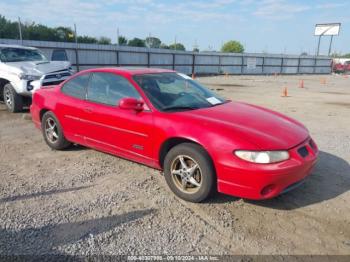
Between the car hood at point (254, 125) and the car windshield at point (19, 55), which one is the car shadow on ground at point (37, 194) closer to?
the car hood at point (254, 125)

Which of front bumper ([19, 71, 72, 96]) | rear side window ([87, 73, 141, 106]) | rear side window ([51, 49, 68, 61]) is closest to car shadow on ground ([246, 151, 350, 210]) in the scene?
rear side window ([87, 73, 141, 106])

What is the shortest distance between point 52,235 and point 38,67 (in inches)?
265

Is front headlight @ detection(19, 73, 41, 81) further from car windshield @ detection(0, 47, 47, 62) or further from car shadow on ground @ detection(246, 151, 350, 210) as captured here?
→ car shadow on ground @ detection(246, 151, 350, 210)

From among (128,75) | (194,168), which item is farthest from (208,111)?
(128,75)

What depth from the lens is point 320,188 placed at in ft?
13.5

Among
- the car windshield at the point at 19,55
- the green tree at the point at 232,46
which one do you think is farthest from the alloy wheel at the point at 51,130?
the green tree at the point at 232,46

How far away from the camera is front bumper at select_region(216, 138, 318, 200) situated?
3221 millimetres

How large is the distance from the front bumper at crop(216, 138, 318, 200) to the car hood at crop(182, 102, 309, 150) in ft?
0.65

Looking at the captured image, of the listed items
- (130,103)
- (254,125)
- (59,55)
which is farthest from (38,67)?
(59,55)

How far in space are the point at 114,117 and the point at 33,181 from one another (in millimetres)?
1369

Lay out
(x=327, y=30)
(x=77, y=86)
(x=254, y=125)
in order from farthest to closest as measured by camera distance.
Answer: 1. (x=327, y=30)
2. (x=77, y=86)
3. (x=254, y=125)

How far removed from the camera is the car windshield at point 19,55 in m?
9.00

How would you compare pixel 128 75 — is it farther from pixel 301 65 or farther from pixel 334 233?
pixel 301 65

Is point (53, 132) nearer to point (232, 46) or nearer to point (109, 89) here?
point (109, 89)
